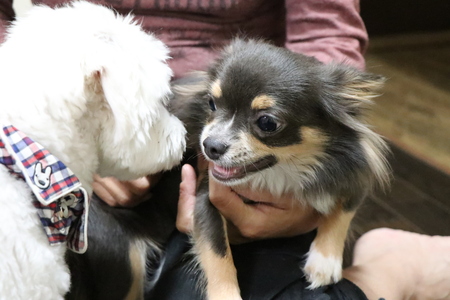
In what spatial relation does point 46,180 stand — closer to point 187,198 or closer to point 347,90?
point 187,198

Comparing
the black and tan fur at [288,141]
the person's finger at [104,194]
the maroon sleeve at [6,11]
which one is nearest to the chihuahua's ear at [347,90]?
the black and tan fur at [288,141]

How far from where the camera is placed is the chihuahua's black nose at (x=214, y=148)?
965 mm

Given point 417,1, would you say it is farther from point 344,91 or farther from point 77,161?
point 77,161

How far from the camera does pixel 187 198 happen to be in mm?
1198

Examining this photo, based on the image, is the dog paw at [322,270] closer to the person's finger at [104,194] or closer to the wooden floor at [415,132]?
the wooden floor at [415,132]

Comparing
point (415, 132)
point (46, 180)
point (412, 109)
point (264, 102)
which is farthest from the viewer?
point (412, 109)

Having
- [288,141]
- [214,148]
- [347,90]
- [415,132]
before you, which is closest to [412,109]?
[415,132]

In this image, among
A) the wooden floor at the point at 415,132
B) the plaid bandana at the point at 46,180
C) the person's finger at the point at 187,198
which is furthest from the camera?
the wooden floor at the point at 415,132

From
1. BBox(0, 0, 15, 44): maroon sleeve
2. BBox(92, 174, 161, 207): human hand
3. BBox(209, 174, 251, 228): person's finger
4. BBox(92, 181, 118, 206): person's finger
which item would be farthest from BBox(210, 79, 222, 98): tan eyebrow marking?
BBox(0, 0, 15, 44): maroon sleeve

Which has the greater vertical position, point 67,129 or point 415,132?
point 67,129

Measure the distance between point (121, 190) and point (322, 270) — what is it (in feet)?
1.85

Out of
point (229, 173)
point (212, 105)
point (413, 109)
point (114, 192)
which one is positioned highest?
point (212, 105)

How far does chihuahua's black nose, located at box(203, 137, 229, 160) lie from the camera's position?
96cm

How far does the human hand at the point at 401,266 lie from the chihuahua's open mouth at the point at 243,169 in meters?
0.49
